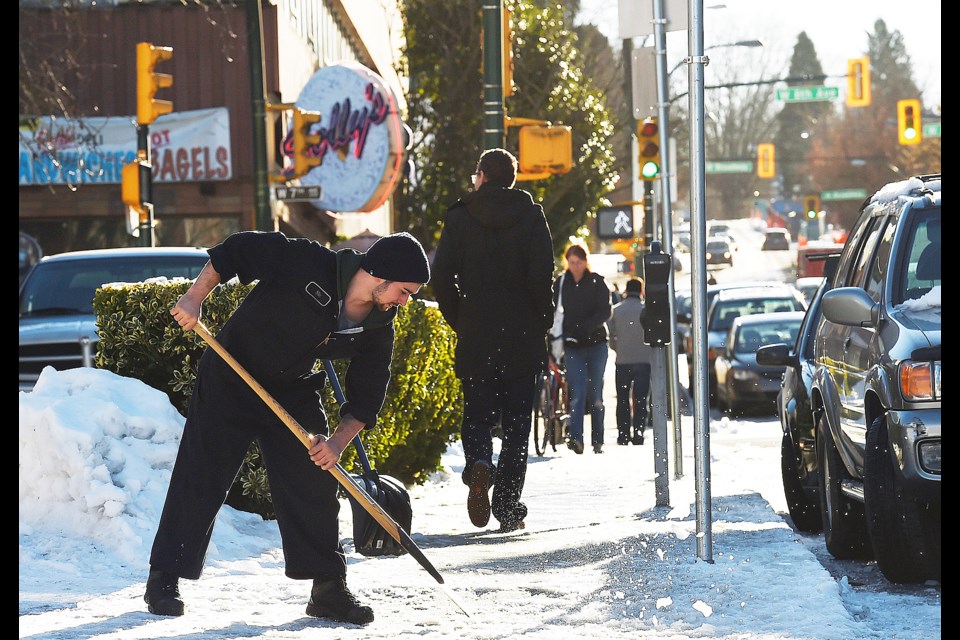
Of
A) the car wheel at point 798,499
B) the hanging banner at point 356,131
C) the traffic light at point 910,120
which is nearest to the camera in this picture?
the car wheel at point 798,499

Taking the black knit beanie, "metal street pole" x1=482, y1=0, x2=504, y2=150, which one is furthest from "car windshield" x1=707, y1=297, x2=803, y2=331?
the black knit beanie

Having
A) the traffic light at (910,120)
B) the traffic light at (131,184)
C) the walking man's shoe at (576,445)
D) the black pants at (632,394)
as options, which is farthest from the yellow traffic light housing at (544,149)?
the traffic light at (910,120)

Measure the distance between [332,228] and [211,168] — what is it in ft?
21.3

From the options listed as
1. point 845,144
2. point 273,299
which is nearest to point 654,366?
point 273,299

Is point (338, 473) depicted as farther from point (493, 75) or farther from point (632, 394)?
point (632, 394)

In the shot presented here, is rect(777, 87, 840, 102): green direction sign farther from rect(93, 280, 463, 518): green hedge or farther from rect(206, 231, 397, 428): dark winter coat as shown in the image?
rect(206, 231, 397, 428): dark winter coat

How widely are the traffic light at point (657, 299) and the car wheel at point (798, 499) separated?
105 centimetres

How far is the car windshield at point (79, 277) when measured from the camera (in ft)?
45.3

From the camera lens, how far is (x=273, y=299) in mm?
6262

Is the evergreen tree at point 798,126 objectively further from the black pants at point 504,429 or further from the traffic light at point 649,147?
the black pants at point 504,429

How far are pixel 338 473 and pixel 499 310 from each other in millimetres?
3054

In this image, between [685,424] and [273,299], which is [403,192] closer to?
[685,424]

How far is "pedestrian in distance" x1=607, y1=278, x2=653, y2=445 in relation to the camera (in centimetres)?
1711

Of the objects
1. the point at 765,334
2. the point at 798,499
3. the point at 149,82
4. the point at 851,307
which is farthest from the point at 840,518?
the point at 765,334
